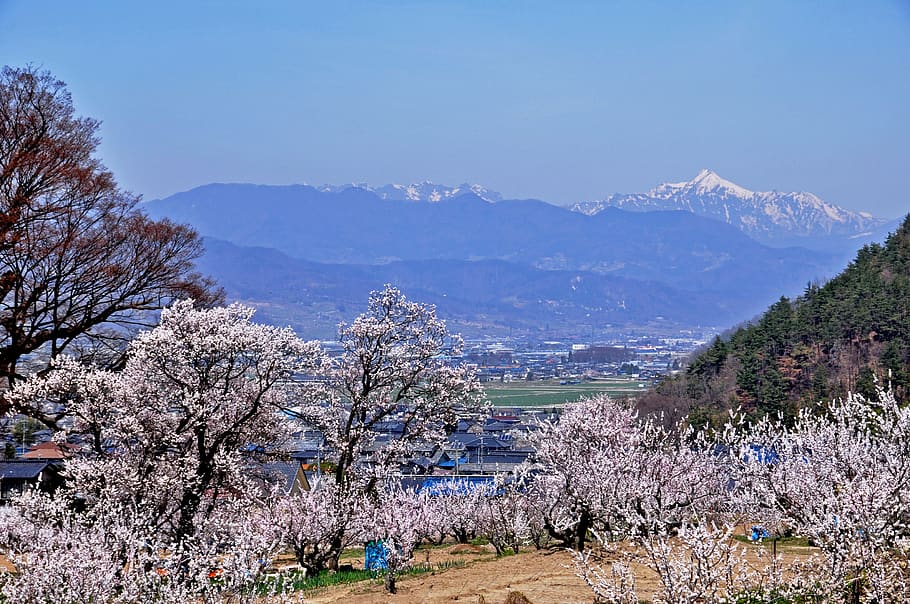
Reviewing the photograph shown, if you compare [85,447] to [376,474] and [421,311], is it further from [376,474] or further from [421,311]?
[421,311]

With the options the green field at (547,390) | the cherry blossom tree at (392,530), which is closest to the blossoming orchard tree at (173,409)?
the cherry blossom tree at (392,530)

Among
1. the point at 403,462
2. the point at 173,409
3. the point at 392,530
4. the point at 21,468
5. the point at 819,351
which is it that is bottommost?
the point at 392,530

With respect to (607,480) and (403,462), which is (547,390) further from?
(607,480)

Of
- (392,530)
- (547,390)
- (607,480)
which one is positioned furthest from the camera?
(547,390)

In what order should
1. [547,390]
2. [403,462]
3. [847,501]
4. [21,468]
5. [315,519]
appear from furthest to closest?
[547,390] < [21,468] < [403,462] < [315,519] < [847,501]

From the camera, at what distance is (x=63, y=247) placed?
58.7 feet

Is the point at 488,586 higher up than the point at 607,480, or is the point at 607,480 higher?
the point at 607,480

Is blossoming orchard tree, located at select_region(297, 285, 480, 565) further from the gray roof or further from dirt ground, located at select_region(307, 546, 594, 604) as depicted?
the gray roof

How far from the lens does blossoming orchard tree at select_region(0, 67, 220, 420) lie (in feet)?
57.5

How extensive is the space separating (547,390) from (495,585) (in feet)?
320

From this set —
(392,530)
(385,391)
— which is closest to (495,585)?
(392,530)

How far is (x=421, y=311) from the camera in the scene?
17.2 metres

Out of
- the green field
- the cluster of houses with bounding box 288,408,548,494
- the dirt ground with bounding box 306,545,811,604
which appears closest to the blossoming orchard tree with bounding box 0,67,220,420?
the dirt ground with bounding box 306,545,811,604

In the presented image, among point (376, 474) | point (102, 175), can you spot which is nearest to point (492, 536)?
point (376, 474)
